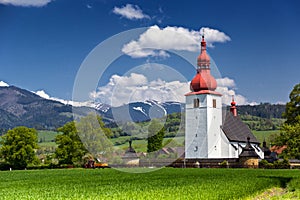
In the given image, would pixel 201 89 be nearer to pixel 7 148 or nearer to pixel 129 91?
pixel 7 148

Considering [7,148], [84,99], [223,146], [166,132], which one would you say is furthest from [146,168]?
[223,146]

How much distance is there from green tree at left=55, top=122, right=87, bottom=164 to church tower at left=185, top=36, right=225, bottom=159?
19150 millimetres

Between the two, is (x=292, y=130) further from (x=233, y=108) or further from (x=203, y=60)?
(x=233, y=108)

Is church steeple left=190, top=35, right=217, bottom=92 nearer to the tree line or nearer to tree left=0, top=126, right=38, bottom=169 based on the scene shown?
the tree line

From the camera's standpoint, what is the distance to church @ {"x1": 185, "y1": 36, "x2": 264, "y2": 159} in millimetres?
79000

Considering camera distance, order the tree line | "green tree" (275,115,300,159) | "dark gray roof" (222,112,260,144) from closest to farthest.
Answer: "green tree" (275,115,300,159)
the tree line
"dark gray roof" (222,112,260,144)

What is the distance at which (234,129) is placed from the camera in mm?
85312

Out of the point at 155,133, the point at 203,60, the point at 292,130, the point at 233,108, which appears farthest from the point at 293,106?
the point at 155,133

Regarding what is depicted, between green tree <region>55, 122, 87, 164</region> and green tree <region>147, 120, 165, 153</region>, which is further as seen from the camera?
green tree <region>55, 122, 87, 164</region>

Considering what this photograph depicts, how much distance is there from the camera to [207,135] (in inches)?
3172

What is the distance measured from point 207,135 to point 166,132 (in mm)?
48772

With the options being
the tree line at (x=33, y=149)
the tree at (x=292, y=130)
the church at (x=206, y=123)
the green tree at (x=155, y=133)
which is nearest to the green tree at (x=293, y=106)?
the tree at (x=292, y=130)

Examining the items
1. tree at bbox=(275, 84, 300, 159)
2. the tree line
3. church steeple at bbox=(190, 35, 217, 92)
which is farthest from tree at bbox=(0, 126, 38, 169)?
tree at bbox=(275, 84, 300, 159)

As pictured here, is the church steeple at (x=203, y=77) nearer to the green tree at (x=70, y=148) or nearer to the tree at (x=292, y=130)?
the tree at (x=292, y=130)
